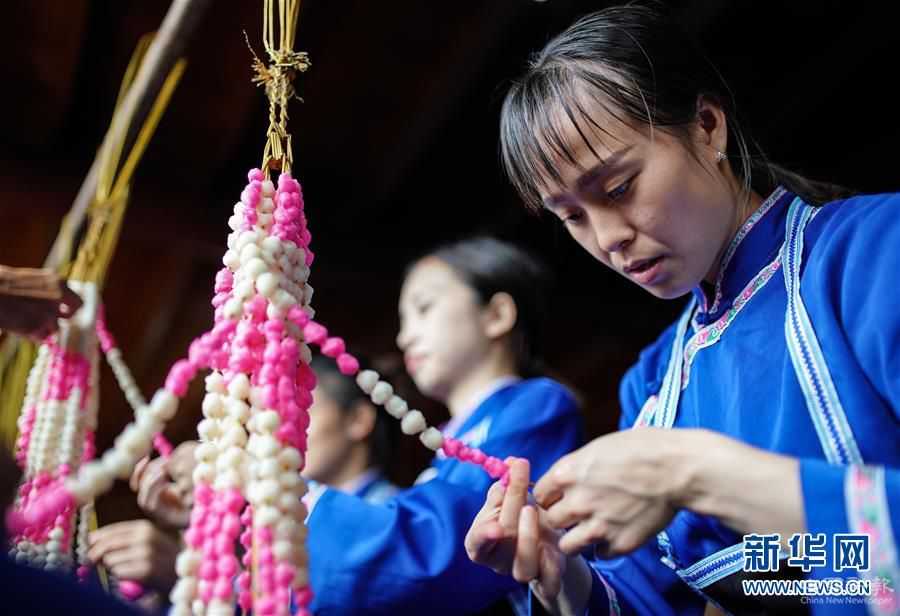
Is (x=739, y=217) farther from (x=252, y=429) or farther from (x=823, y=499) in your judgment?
(x=252, y=429)

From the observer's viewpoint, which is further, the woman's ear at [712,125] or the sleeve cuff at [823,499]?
the woman's ear at [712,125]

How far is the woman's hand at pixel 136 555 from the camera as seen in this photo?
3.86ft

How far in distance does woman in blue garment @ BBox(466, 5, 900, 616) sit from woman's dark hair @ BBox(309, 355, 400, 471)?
0.91m

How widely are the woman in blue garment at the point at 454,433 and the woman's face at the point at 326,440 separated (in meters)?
0.31

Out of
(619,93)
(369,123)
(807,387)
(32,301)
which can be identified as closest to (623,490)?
(807,387)

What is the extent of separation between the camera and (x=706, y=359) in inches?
37.1

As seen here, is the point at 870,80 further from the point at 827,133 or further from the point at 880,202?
the point at 880,202

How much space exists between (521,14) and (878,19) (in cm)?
80

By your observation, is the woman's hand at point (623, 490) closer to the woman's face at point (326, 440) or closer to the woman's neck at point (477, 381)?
the woman's neck at point (477, 381)

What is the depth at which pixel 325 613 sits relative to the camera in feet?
3.61

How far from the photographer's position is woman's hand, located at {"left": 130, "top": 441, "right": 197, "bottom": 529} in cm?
123

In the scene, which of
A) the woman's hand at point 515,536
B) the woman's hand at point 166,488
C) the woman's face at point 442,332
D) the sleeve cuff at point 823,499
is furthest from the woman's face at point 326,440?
the sleeve cuff at point 823,499

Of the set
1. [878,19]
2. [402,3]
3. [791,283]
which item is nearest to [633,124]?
[791,283]

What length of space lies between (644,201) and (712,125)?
0.55 feet
